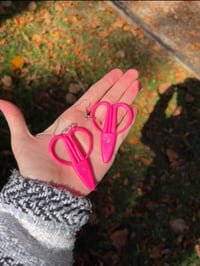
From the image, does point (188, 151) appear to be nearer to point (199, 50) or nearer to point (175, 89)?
point (175, 89)

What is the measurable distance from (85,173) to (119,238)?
773 millimetres

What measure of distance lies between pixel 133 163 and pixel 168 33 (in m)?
1.14

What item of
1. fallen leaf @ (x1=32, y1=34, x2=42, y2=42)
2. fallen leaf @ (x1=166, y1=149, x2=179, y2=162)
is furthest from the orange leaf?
fallen leaf @ (x1=166, y1=149, x2=179, y2=162)

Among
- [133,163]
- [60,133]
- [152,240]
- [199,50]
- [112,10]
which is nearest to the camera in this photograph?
A: [199,50]

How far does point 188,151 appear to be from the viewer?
2.84 m

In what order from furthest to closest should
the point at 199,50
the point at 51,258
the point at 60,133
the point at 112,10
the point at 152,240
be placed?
the point at 112,10 → the point at 152,240 → the point at 60,133 → the point at 199,50 → the point at 51,258

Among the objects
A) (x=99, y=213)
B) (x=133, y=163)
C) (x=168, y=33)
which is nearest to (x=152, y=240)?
(x=99, y=213)

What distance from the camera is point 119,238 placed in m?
2.51

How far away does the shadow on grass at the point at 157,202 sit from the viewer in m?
2.48

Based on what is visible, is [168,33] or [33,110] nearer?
[168,33]

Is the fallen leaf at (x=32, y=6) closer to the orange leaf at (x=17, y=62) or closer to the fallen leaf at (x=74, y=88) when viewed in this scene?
the orange leaf at (x=17, y=62)

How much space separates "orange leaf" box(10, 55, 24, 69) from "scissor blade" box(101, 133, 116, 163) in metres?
1.25

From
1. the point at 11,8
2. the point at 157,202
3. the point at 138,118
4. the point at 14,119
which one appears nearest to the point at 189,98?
the point at 138,118

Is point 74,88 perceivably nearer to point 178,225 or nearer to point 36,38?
point 36,38
